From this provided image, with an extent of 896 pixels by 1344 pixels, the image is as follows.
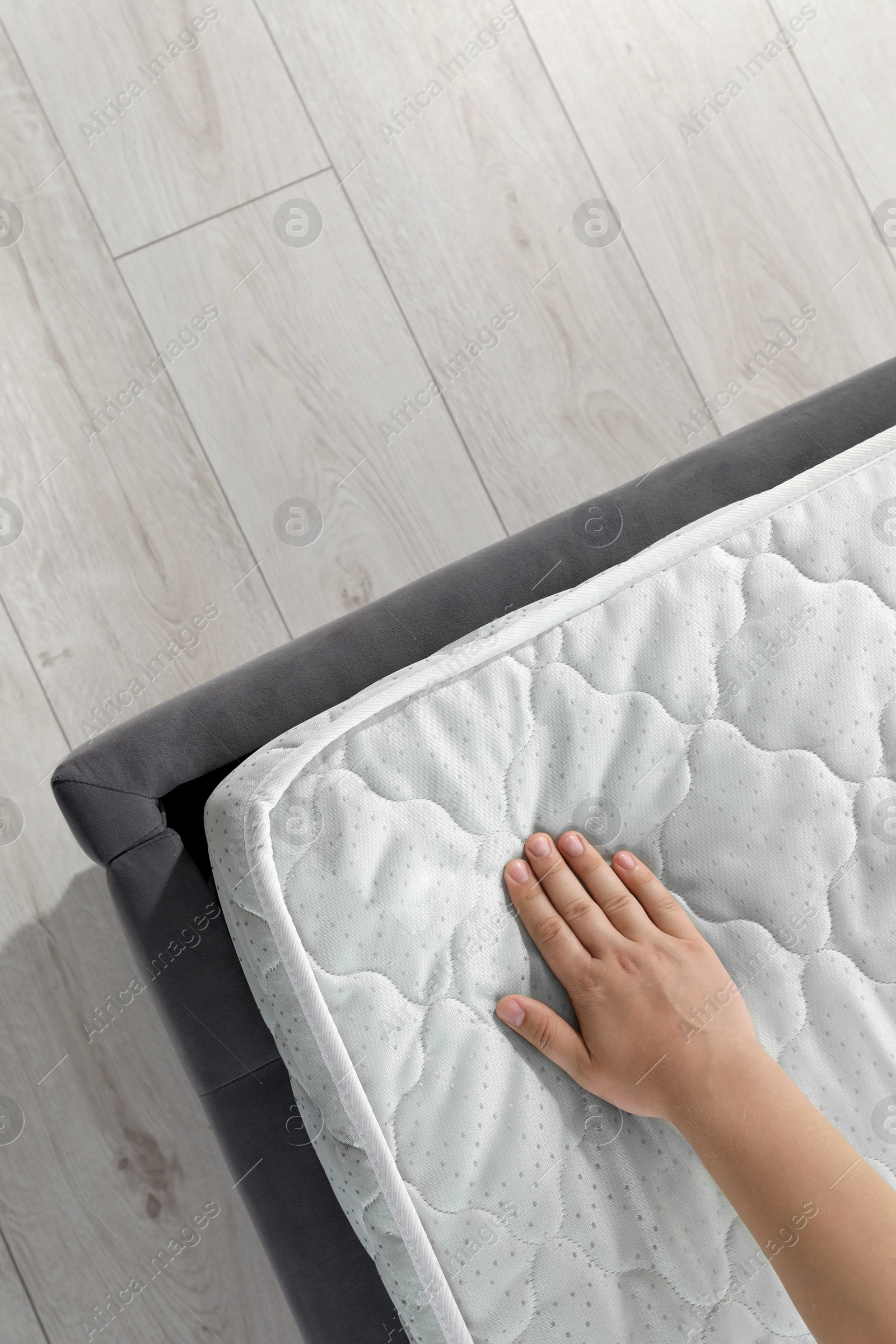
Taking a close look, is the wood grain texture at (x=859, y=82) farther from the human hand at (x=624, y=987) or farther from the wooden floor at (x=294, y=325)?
the human hand at (x=624, y=987)

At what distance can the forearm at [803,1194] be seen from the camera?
555 millimetres

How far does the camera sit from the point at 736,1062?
2.04 feet

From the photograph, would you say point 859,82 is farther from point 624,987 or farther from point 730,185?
point 624,987

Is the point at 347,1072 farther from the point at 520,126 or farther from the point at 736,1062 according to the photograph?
the point at 520,126

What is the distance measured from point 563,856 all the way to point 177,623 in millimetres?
555

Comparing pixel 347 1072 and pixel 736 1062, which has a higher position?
pixel 347 1072

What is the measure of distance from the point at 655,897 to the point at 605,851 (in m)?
0.05

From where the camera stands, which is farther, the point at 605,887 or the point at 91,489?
the point at 91,489

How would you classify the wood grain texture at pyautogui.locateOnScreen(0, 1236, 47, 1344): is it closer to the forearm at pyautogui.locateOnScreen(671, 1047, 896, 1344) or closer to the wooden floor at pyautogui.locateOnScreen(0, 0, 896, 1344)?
the wooden floor at pyautogui.locateOnScreen(0, 0, 896, 1344)

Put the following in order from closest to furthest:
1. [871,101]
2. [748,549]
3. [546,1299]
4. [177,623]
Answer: [546,1299]
[748,549]
[177,623]
[871,101]

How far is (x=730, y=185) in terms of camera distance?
115 cm

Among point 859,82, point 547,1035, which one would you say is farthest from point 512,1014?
point 859,82

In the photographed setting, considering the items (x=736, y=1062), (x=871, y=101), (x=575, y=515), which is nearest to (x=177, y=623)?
(x=575, y=515)

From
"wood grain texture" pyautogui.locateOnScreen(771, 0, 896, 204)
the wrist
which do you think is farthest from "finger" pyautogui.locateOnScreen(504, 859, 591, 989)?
"wood grain texture" pyautogui.locateOnScreen(771, 0, 896, 204)
